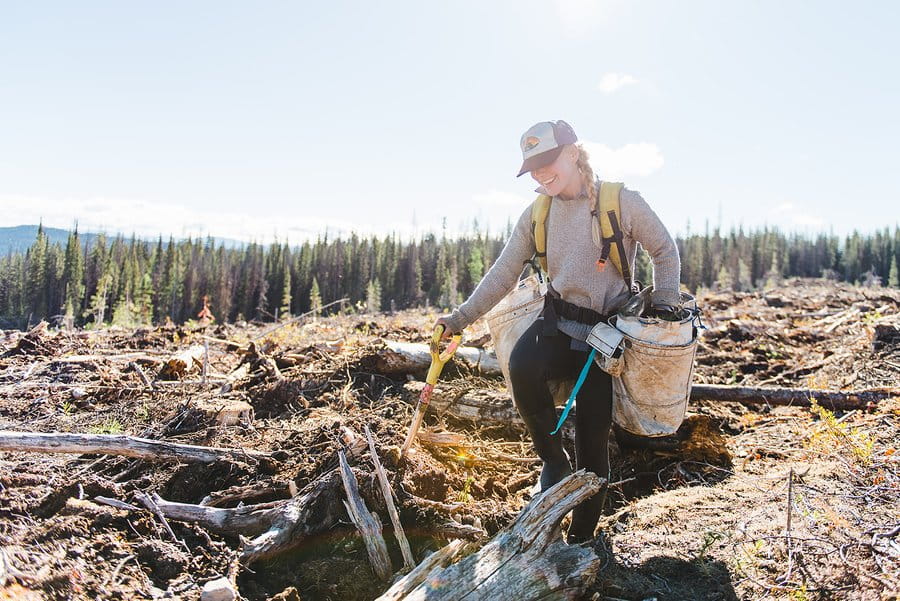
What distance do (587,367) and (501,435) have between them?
204 cm

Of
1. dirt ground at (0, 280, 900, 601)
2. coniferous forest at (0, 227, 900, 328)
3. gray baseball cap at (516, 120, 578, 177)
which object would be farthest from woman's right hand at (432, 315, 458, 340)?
coniferous forest at (0, 227, 900, 328)

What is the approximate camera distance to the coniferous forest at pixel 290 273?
2450 inches

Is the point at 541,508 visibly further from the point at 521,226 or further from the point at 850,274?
the point at 850,274

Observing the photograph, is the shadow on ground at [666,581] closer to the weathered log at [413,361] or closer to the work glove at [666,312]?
the work glove at [666,312]

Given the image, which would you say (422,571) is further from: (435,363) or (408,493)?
(435,363)

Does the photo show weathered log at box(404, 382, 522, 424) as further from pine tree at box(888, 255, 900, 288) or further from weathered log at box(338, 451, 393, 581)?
pine tree at box(888, 255, 900, 288)

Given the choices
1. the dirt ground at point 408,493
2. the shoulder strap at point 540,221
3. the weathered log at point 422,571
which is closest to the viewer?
the weathered log at point 422,571

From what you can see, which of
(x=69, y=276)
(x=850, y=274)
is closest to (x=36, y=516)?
(x=69, y=276)

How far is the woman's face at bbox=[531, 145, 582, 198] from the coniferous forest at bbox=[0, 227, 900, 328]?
4875cm

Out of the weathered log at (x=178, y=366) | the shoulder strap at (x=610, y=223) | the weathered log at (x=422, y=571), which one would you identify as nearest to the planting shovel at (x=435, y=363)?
the weathered log at (x=422, y=571)

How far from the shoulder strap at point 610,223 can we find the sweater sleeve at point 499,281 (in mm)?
504

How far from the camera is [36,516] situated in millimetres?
2770

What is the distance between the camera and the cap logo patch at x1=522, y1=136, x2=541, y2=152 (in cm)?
294

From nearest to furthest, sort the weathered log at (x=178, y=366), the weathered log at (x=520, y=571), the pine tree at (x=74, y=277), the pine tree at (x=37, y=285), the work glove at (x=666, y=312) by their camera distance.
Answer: the weathered log at (x=520, y=571)
the work glove at (x=666, y=312)
the weathered log at (x=178, y=366)
the pine tree at (x=74, y=277)
the pine tree at (x=37, y=285)
